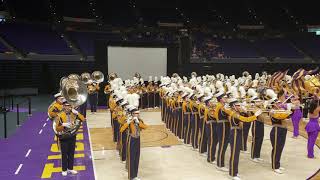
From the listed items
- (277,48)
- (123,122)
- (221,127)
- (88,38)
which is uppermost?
(88,38)

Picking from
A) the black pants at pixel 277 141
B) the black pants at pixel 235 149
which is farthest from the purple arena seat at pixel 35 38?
the black pants at pixel 277 141

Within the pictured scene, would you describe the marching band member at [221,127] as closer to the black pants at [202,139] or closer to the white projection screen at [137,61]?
the black pants at [202,139]

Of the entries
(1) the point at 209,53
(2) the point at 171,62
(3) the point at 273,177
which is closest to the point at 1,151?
(3) the point at 273,177

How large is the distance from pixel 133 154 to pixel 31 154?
387 centimetres

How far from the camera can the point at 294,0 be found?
33.8 m

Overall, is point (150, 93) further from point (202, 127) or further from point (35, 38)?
point (35, 38)

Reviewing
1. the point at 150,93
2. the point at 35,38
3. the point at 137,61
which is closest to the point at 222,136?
the point at 150,93

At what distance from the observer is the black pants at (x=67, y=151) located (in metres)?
7.58

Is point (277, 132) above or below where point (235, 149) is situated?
above

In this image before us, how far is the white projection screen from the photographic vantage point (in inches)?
731

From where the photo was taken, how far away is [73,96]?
788 cm

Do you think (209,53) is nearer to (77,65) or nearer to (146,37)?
(146,37)

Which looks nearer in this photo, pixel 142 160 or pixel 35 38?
pixel 142 160

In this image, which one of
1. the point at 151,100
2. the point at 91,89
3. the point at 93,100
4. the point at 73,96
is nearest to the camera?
the point at 73,96
